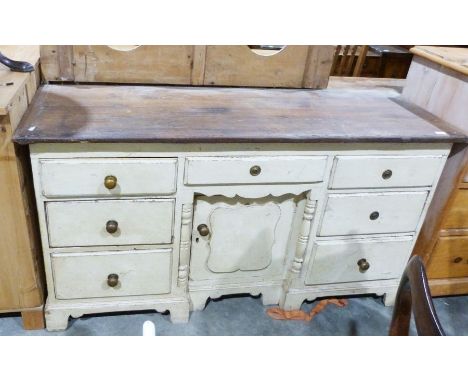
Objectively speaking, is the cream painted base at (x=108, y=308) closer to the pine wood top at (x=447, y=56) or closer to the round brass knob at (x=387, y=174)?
the round brass knob at (x=387, y=174)

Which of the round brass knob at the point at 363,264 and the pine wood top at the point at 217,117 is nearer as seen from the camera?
the pine wood top at the point at 217,117

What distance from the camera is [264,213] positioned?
166 cm

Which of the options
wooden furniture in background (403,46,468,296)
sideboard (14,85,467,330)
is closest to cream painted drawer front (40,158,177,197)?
sideboard (14,85,467,330)

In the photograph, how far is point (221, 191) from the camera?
152cm

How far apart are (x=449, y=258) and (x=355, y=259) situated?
459 mm

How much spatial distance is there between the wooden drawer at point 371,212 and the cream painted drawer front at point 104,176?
2.06ft

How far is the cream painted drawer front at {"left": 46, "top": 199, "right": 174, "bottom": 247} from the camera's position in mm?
1451

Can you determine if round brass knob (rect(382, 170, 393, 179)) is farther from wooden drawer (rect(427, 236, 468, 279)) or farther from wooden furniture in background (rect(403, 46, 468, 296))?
wooden drawer (rect(427, 236, 468, 279))

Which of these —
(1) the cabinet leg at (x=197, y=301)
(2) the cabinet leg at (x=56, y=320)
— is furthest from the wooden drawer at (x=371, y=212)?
(2) the cabinet leg at (x=56, y=320)

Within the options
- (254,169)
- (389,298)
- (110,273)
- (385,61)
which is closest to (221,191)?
(254,169)

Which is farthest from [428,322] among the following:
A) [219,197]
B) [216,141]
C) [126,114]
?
[126,114]

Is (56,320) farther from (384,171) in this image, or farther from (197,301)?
(384,171)

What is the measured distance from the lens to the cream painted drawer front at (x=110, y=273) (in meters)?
1.57

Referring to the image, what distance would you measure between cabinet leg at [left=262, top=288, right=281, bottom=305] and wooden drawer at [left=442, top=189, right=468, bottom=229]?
75cm
